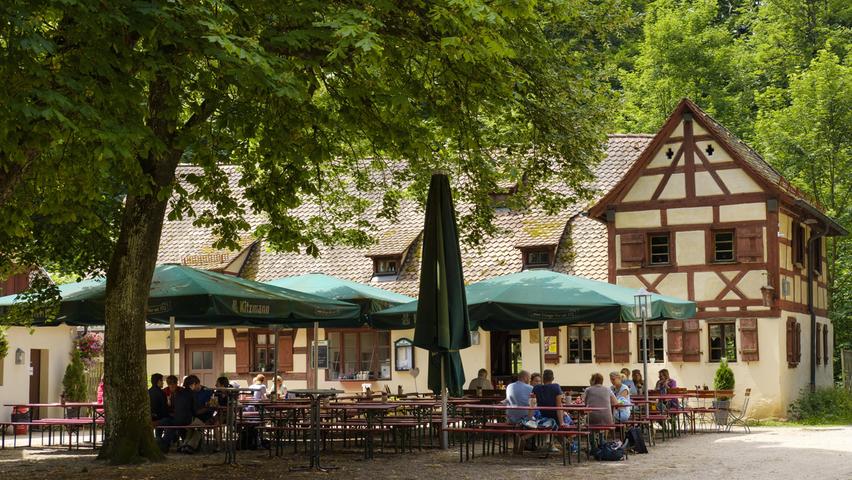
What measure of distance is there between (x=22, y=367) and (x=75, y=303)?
13.2 m

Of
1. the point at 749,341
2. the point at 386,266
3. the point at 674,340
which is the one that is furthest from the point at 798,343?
the point at 386,266

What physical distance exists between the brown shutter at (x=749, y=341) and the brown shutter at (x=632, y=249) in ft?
9.67

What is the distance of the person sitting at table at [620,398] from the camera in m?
17.0

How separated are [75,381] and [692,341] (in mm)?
14859

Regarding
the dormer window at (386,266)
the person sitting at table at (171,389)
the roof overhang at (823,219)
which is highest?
the roof overhang at (823,219)

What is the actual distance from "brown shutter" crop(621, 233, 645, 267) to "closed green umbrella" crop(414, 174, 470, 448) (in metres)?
13.8

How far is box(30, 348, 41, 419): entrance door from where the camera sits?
29625 mm

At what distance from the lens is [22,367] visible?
28.3 meters

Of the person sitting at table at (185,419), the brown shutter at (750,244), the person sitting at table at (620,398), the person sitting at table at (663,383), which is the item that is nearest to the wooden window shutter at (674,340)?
the brown shutter at (750,244)

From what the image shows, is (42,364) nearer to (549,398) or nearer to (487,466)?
(549,398)

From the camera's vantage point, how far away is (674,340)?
92.8ft

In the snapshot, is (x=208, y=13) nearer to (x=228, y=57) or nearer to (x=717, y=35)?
(x=228, y=57)

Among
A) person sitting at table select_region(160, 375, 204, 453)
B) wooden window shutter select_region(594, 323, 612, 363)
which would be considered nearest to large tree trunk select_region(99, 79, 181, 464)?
person sitting at table select_region(160, 375, 204, 453)

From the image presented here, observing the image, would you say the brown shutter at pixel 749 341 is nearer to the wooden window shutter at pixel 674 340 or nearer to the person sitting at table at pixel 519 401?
the wooden window shutter at pixel 674 340
